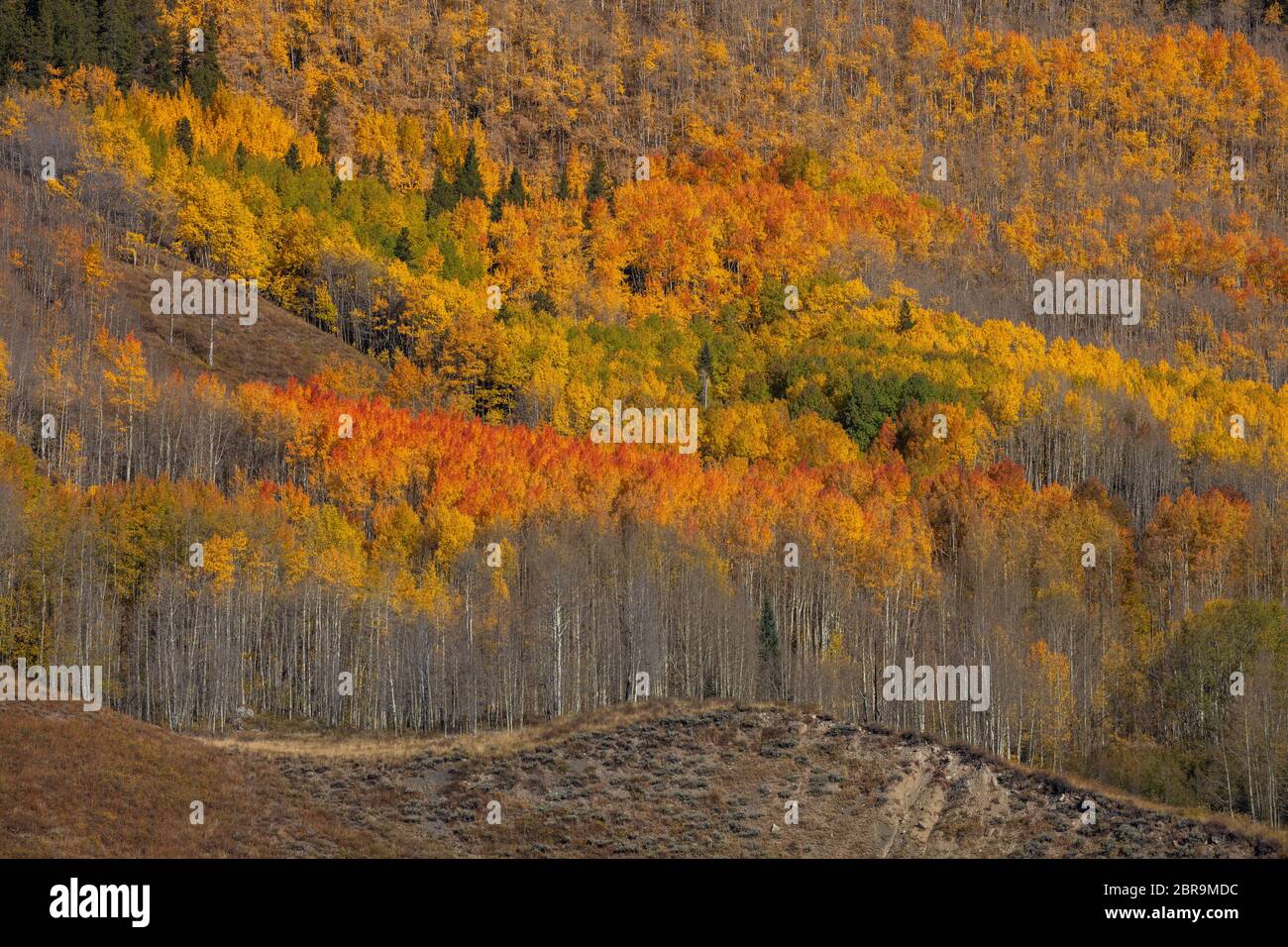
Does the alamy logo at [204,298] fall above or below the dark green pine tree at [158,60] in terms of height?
below

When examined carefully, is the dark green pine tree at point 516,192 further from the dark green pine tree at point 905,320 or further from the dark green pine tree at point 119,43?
the dark green pine tree at point 905,320

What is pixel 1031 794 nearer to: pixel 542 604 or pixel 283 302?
pixel 542 604

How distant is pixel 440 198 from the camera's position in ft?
534

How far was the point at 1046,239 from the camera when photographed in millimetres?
191000

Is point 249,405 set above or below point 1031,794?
above

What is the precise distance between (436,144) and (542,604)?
109667 mm

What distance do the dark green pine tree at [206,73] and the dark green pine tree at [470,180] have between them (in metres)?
26.2

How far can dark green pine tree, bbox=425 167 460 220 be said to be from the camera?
526 feet

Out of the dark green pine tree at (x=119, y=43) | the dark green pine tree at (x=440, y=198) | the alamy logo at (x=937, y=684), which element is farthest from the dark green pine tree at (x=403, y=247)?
the alamy logo at (x=937, y=684)

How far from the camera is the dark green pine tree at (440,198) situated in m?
160

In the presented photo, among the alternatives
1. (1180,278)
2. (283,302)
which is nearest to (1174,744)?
(283,302)

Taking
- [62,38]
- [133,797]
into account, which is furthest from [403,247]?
[133,797]

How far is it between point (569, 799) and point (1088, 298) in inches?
5238

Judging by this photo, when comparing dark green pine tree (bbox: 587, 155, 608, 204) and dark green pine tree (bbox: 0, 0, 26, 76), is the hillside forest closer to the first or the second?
dark green pine tree (bbox: 0, 0, 26, 76)
